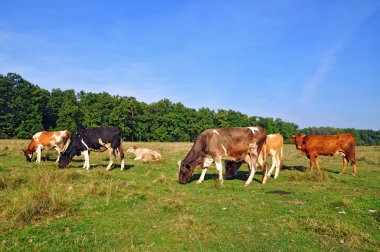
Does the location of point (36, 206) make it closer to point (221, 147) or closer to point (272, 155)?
point (221, 147)

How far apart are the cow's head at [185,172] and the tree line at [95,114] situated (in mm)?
58372

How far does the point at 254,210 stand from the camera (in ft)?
29.3

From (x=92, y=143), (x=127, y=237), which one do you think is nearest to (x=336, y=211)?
(x=127, y=237)

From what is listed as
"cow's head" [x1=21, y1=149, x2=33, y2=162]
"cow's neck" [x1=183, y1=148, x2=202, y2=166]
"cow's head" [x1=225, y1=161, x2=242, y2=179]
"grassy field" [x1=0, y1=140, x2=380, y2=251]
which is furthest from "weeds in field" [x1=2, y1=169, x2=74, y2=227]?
"cow's head" [x1=21, y1=149, x2=33, y2=162]

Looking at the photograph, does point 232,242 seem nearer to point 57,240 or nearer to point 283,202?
point 57,240

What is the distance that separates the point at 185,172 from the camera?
14.1 metres

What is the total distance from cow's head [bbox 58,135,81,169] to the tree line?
168ft

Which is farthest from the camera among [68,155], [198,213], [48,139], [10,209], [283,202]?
[48,139]

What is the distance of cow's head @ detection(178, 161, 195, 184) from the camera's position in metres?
13.9

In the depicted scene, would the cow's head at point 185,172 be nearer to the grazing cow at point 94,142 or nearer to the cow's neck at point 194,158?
the cow's neck at point 194,158

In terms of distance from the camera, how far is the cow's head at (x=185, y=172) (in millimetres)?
13875

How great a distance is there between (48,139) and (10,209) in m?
15.0

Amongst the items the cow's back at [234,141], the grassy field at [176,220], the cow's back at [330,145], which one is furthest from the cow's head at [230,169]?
the cow's back at [330,145]

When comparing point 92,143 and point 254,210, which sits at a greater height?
point 92,143
